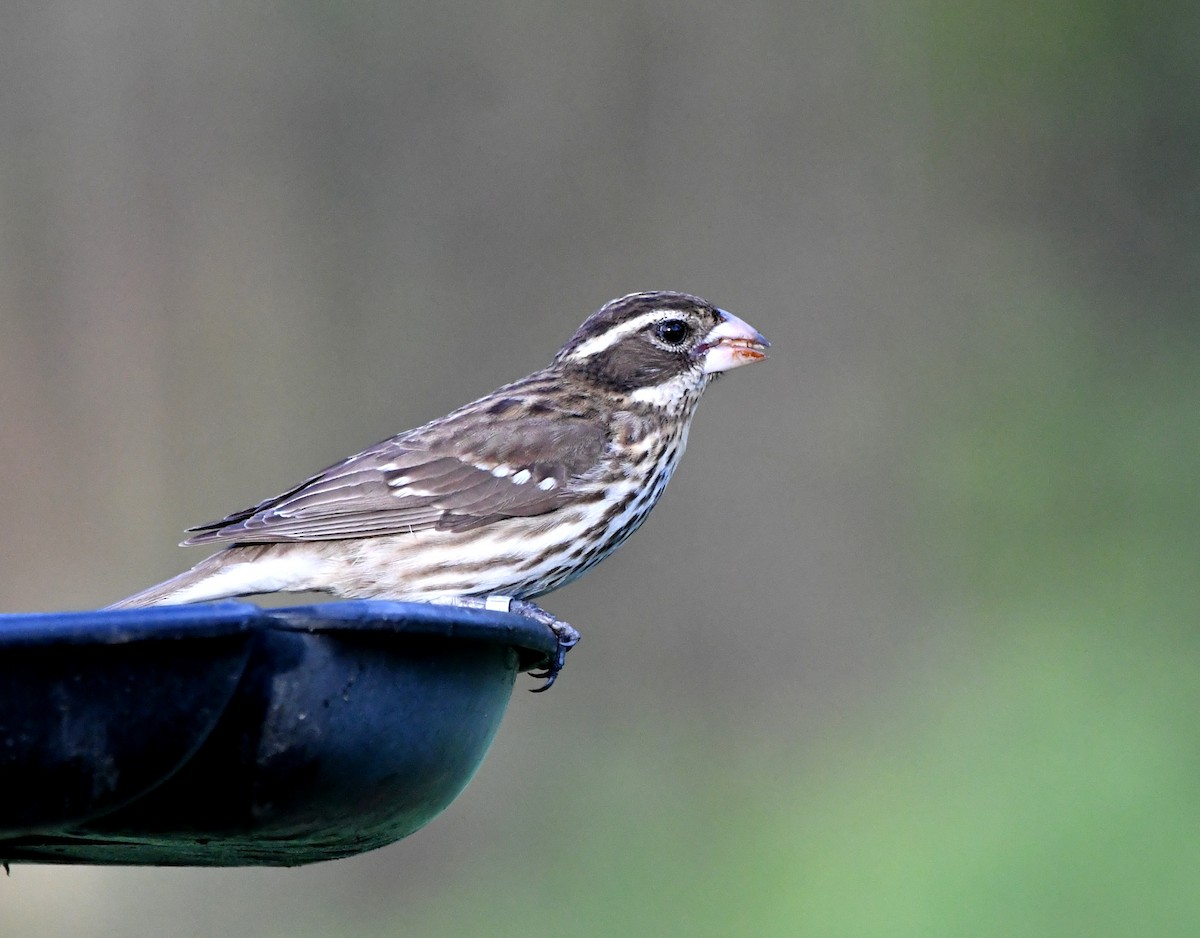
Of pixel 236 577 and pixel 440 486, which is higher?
pixel 440 486

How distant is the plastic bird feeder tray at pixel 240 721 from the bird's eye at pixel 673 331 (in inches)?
120

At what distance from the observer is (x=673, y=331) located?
547cm

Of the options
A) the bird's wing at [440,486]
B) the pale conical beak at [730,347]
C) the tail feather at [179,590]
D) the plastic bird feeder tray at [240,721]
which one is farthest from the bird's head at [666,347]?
the plastic bird feeder tray at [240,721]

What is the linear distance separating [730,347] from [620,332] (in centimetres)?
36

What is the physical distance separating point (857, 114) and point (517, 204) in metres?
2.36

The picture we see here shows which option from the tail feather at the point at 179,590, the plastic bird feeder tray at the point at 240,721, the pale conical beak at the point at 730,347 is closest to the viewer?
the plastic bird feeder tray at the point at 240,721

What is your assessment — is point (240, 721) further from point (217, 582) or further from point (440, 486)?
point (440, 486)

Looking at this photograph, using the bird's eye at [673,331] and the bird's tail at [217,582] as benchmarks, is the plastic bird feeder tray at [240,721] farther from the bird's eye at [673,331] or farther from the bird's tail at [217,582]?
the bird's eye at [673,331]

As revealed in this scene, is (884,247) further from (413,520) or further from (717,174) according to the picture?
(413,520)

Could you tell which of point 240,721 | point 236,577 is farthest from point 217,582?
point 240,721

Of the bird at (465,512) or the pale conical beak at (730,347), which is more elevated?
the pale conical beak at (730,347)

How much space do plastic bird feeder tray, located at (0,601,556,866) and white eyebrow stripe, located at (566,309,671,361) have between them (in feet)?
10.0

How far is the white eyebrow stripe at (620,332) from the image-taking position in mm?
5477

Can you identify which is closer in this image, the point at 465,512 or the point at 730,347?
the point at 465,512
